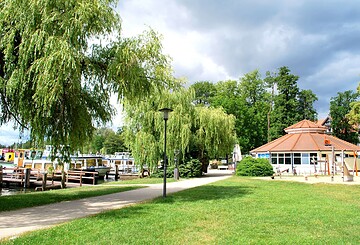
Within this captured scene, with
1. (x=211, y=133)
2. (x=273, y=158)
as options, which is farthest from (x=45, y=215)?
(x=273, y=158)

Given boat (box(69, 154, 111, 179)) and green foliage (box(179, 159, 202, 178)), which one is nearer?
green foliage (box(179, 159, 202, 178))

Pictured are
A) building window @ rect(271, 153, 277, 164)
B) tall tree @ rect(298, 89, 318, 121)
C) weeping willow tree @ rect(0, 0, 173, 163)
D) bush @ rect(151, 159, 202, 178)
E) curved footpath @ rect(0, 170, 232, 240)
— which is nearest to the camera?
curved footpath @ rect(0, 170, 232, 240)

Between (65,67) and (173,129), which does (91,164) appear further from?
(65,67)

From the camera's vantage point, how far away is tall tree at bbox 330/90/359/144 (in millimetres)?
59438

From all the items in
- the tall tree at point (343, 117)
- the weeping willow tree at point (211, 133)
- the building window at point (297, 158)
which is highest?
the tall tree at point (343, 117)

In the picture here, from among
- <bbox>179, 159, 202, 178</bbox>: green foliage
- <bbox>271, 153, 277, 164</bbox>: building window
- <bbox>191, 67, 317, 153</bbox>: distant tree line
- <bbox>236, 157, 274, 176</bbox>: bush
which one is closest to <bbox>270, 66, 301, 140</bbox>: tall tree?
<bbox>191, 67, 317, 153</bbox>: distant tree line

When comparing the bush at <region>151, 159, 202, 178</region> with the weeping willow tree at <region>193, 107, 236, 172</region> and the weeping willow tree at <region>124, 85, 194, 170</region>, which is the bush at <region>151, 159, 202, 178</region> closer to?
the weeping willow tree at <region>124, 85, 194, 170</region>

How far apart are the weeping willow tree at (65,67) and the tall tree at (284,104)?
4463 cm

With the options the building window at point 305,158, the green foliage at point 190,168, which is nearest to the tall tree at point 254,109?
the building window at point 305,158

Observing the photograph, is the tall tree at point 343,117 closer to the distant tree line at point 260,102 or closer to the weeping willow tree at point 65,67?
the distant tree line at point 260,102

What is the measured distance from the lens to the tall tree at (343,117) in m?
59.4

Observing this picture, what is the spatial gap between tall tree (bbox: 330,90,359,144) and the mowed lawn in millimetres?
54389

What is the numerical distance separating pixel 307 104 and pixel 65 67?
56833mm

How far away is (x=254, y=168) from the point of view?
96.3 feet
